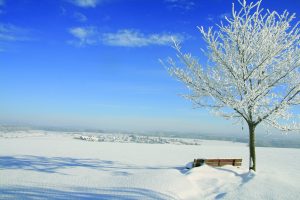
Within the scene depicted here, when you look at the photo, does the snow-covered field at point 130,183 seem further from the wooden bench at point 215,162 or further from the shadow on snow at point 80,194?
the wooden bench at point 215,162

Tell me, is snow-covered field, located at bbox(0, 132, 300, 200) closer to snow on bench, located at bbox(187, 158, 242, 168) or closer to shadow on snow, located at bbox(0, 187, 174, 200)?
shadow on snow, located at bbox(0, 187, 174, 200)

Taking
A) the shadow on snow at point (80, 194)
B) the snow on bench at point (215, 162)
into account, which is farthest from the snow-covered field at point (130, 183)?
the snow on bench at point (215, 162)

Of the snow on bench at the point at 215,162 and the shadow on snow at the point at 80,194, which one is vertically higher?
the snow on bench at the point at 215,162

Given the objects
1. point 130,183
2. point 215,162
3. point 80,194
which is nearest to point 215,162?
point 215,162

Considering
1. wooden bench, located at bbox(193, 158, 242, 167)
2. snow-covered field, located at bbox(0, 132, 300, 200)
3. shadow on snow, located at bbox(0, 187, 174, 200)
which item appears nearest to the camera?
shadow on snow, located at bbox(0, 187, 174, 200)

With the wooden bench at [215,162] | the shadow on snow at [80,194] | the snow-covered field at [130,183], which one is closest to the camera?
the shadow on snow at [80,194]

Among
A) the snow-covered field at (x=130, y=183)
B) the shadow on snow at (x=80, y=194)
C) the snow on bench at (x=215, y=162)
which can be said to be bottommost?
the shadow on snow at (x=80, y=194)

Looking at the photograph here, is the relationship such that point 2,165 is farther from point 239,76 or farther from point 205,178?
point 239,76

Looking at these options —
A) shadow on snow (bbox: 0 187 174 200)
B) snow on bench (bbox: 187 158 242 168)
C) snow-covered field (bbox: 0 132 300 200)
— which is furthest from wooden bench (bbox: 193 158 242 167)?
shadow on snow (bbox: 0 187 174 200)

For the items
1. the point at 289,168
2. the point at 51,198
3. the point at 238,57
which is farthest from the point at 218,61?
the point at 51,198

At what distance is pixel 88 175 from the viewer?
15570 mm

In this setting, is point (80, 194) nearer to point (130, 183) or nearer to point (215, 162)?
point (130, 183)

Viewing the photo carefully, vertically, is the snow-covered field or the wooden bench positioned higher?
the wooden bench

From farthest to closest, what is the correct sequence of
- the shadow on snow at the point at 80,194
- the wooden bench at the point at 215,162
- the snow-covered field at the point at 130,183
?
the wooden bench at the point at 215,162 → the snow-covered field at the point at 130,183 → the shadow on snow at the point at 80,194
